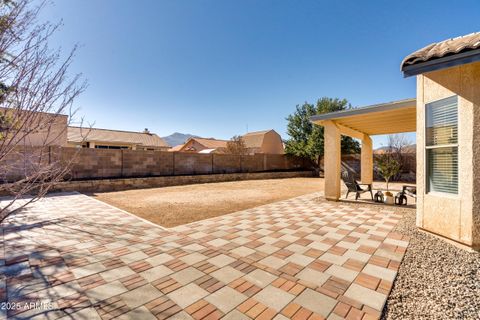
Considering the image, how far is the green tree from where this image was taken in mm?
20453

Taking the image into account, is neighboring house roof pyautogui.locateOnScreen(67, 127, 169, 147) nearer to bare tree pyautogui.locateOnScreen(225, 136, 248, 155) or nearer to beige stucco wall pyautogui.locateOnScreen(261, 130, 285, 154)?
bare tree pyautogui.locateOnScreen(225, 136, 248, 155)

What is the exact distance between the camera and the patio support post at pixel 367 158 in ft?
39.8

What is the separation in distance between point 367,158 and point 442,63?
33.2 ft

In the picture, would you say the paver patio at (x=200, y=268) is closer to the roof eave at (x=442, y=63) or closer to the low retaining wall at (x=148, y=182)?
the roof eave at (x=442, y=63)

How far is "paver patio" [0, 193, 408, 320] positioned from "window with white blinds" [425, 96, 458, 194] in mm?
1380

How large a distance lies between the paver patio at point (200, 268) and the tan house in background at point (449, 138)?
94 centimetres

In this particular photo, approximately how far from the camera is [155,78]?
44.7ft

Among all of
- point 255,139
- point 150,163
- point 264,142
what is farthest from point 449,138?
point 255,139

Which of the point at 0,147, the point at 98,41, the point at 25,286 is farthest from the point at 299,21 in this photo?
the point at 25,286

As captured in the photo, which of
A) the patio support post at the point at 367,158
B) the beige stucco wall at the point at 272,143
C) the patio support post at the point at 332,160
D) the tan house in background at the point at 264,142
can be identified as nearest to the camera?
the patio support post at the point at 332,160

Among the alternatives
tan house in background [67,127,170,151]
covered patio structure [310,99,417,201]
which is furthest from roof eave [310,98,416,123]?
tan house in background [67,127,170,151]

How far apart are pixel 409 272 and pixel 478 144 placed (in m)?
2.50

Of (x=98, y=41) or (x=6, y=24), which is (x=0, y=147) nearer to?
(x=6, y=24)

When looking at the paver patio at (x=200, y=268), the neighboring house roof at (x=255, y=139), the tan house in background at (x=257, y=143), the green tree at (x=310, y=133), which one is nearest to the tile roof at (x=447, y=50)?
the paver patio at (x=200, y=268)
